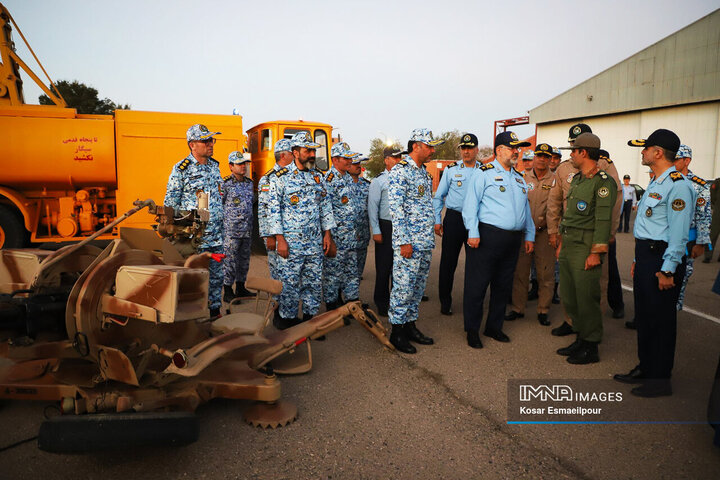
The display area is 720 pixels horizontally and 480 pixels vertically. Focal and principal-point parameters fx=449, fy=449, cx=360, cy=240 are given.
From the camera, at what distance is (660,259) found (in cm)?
331

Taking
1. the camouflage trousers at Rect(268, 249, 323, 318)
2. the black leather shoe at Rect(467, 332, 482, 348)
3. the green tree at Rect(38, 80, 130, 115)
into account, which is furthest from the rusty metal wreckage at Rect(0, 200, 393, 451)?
the green tree at Rect(38, 80, 130, 115)

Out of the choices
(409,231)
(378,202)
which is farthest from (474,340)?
(378,202)

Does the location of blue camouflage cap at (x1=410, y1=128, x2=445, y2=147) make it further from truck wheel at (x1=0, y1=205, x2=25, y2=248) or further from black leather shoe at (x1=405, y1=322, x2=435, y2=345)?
truck wheel at (x1=0, y1=205, x2=25, y2=248)

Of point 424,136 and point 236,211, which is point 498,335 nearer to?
point 424,136

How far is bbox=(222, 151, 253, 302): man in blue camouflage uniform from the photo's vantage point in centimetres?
635

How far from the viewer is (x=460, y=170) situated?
18.4 ft

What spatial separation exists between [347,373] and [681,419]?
93.6 inches

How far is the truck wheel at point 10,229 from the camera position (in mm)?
7500

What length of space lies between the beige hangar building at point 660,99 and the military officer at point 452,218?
52.7 feet

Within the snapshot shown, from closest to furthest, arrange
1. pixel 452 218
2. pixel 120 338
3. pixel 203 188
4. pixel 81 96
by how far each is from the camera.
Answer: pixel 120 338 → pixel 203 188 → pixel 452 218 → pixel 81 96

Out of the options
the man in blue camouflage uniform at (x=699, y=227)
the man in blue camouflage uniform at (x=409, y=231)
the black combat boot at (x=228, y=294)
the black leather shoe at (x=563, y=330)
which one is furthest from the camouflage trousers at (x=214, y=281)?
the man in blue camouflage uniform at (x=699, y=227)

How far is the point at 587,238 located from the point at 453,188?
6.34ft

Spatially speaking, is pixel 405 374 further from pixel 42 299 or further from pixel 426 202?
pixel 42 299

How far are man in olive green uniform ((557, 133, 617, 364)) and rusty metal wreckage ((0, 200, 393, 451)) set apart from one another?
2.62 metres
